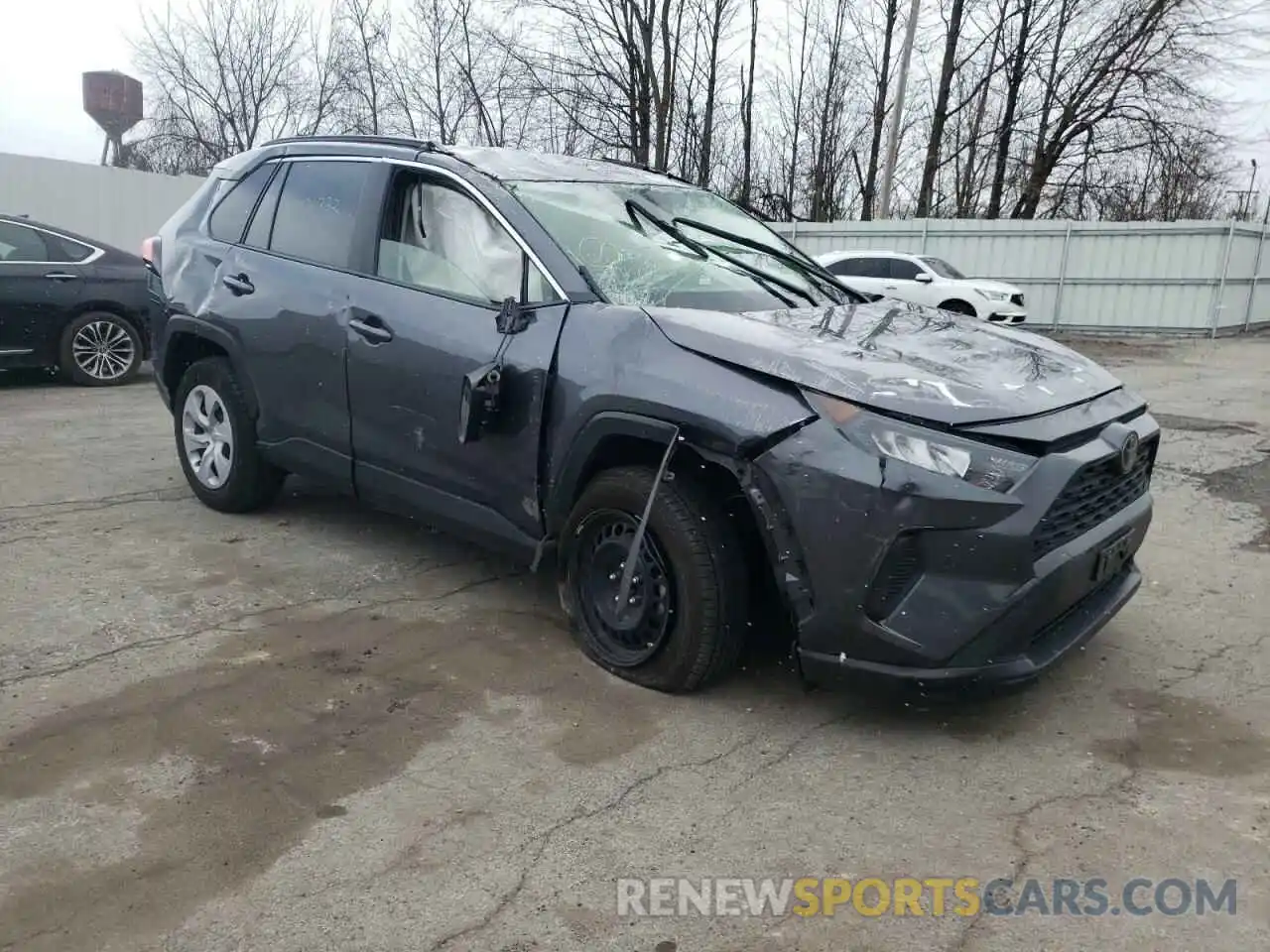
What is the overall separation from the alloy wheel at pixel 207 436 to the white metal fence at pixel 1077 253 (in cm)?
1472

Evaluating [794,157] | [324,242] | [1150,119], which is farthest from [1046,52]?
[324,242]

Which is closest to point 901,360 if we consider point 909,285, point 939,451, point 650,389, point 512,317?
point 939,451

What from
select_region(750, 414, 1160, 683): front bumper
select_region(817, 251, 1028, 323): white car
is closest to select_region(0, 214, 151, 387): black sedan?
select_region(750, 414, 1160, 683): front bumper

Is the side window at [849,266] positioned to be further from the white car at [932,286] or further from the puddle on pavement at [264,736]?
the puddle on pavement at [264,736]

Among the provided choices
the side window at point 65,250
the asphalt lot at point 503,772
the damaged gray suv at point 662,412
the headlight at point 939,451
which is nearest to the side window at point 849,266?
the side window at point 65,250

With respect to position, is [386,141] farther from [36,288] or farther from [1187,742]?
[36,288]

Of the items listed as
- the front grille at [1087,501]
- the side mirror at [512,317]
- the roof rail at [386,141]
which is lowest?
the front grille at [1087,501]

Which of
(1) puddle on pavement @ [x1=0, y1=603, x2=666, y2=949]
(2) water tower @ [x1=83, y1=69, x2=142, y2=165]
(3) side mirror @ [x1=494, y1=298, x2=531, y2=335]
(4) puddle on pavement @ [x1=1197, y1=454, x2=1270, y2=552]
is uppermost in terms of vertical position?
(2) water tower @ [x1=83, y1=69, x2=142, y2=165]

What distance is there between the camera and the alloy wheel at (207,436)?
508cm

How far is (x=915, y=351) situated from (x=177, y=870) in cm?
258

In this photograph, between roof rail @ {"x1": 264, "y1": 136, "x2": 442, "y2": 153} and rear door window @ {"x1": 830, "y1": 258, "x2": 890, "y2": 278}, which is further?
rear door window @ {"x1": 830, "y1": 258, "x2": 890, "y2": 278}

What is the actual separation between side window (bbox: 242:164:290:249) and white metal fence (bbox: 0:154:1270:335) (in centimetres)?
1507

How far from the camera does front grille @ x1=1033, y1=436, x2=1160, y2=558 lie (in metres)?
2.88

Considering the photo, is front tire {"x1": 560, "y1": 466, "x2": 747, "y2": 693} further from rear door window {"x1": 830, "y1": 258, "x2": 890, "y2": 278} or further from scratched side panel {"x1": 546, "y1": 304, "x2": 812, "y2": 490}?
rear door window {"x1": 830, "y1": 258, "x2": 890, "y2": 278}
